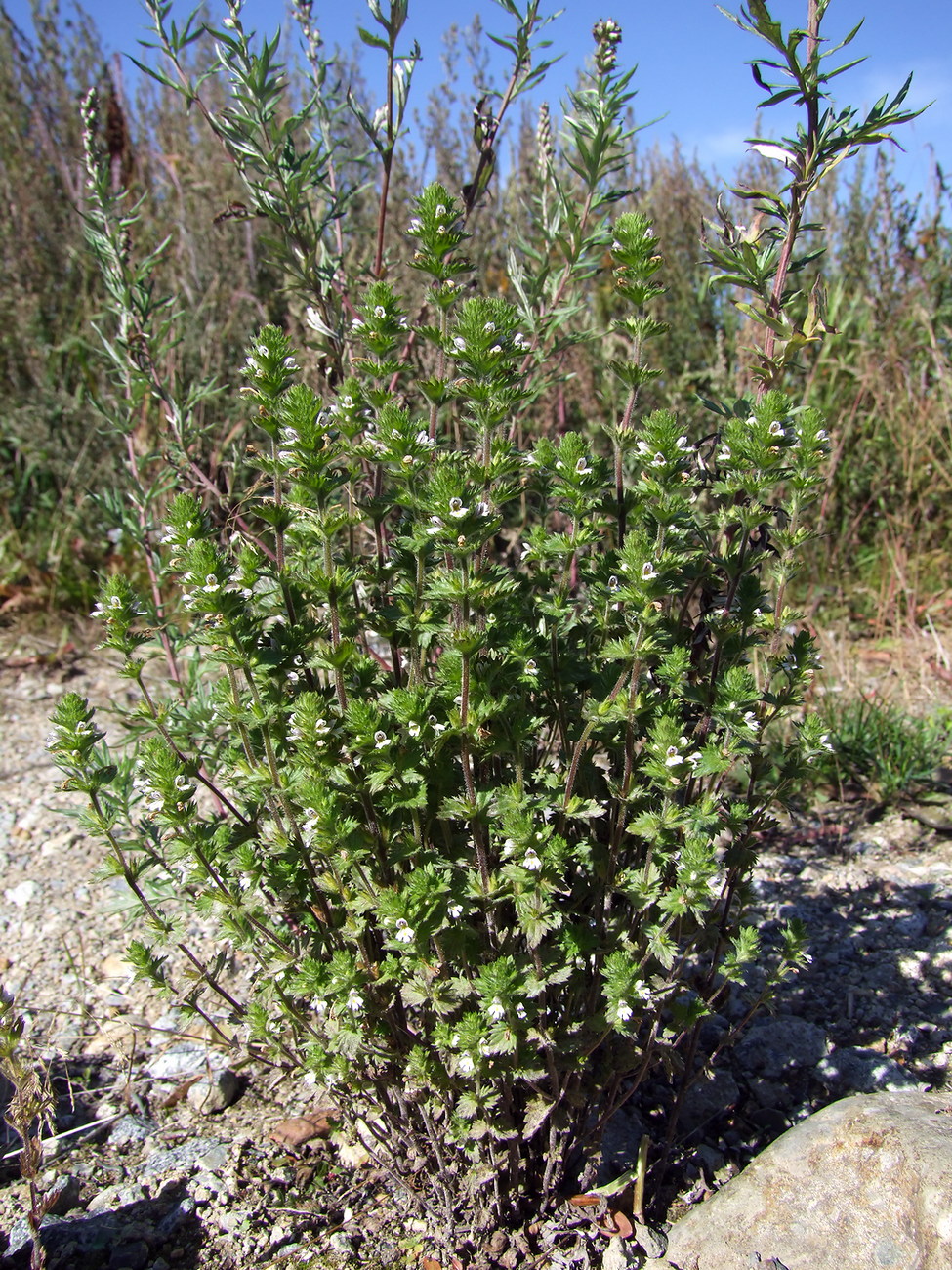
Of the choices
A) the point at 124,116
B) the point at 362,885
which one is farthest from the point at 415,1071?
the point at 124,116

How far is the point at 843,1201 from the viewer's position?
6.35 feet

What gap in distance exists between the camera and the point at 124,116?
6.88 m

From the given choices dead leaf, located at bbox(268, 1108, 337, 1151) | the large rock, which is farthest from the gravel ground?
the large rock

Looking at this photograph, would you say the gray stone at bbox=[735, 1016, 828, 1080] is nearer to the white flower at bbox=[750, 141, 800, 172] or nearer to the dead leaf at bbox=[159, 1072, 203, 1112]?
the dead leaf at bbox=[159, 1072, 203, 1112]

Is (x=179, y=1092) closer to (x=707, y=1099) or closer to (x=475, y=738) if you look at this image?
(x=707, y=1099)

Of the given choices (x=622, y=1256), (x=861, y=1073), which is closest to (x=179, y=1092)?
(x=622, y=1256)

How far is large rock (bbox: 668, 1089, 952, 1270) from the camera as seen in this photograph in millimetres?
1836

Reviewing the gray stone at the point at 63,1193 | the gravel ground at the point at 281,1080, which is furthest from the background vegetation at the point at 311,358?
the gray stone at the point at 63,1193

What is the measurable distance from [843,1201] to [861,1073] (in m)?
0.68

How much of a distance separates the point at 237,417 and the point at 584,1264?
4499 millimetres

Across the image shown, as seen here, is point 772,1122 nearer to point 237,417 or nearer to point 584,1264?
point 584,1264

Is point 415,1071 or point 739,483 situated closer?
point 739,483

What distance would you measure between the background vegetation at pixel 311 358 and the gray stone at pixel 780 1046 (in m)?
2.69

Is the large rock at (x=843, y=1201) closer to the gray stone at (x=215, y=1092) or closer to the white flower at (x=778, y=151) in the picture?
the gray stone at (x=215, y=1092)
